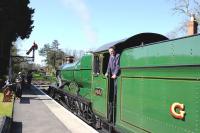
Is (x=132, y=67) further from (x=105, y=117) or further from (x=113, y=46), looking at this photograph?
(x=105, y=117)

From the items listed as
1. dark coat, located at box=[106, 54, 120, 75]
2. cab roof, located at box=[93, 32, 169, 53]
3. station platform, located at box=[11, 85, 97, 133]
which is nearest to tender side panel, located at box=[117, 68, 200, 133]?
dark coat, located at box=[106, 54, 120, 75]

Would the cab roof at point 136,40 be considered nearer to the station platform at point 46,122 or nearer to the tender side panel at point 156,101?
the tender side panel at point 156,101

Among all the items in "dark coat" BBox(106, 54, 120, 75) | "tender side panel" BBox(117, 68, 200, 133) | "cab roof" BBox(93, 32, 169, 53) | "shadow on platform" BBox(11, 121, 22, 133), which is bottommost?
"shadow on platform" BBox(11, 121, 22, 133)

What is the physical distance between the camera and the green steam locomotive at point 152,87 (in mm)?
5734

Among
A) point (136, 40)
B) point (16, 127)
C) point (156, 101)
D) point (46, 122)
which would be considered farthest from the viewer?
point (46, 122)

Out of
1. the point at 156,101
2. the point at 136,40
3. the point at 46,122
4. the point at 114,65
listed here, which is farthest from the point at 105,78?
the point at 46,122

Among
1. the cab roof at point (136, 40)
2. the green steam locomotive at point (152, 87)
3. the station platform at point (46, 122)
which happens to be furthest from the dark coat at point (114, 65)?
the station platform at point (46, 122)

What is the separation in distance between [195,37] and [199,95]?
0.90 metres

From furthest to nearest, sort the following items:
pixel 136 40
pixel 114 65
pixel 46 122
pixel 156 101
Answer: pixel 46 122 → pixel 136 40 → pixel 114 65 → pixel 156 101

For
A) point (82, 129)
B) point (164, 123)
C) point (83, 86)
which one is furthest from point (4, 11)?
point (164, 123)

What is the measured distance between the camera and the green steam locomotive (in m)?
5.73

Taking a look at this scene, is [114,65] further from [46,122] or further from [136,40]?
[46,122]

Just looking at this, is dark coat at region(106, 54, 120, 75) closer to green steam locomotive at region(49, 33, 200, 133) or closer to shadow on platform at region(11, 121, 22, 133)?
green steam locomotive at region(49, 33, 200, 133)

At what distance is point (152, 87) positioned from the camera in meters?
7.13
